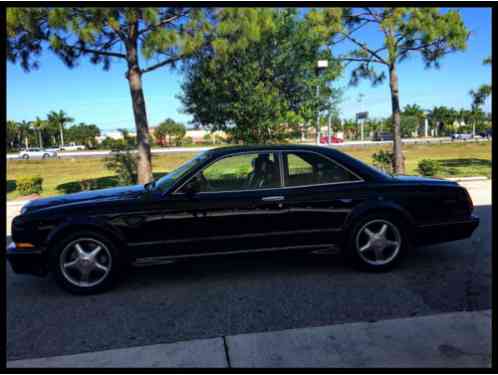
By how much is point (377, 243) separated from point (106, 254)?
291 cm

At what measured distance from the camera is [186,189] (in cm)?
415

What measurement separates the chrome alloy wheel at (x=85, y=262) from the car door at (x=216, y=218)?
449mm

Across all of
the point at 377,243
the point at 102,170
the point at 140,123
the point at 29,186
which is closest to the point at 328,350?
the point at 377,243

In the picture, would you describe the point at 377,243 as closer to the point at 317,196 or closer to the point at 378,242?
the point at 378,242

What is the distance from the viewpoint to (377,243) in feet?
14.7

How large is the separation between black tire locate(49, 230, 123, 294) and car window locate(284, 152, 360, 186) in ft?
6.46

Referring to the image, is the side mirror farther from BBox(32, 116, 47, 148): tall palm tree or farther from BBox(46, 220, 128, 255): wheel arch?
BBox(32, 116, 47, 148): tall palm tree

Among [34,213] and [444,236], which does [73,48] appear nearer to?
[34,213]

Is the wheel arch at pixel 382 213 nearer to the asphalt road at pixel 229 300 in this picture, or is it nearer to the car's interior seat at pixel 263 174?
the asphalt road at pixel 229 300

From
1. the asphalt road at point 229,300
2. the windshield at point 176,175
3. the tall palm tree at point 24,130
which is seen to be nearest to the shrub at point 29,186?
the asphalt road at point 229,300

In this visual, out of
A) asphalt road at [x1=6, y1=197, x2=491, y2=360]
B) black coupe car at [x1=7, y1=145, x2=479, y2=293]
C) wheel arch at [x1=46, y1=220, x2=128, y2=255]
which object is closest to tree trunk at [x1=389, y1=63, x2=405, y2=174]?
asphalt road at [x1=6, y1=197, x2=491, y2=360]

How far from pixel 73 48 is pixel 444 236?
9.55 m

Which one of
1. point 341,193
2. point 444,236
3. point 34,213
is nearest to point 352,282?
point 341,193

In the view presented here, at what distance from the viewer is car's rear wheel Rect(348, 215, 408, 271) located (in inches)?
175
